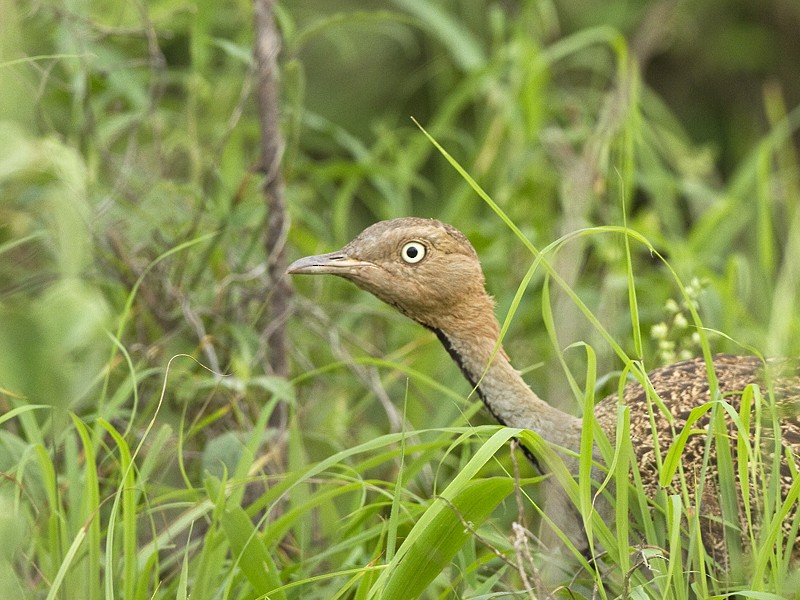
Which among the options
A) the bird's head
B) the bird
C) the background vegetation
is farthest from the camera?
the bird's head

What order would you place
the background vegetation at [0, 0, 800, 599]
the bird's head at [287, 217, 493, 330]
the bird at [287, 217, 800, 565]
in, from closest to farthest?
the background vegetation at [0, 0, 800, 599] < the bird at [287, 217, 800, 565] < the bird's head at [287, 217, 493, 330]

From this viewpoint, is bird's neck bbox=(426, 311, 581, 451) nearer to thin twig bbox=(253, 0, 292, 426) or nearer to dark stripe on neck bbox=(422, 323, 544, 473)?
dark stripe on neck bbox=(422, 323, 544, 473)

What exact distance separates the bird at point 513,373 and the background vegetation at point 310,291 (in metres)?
0.12

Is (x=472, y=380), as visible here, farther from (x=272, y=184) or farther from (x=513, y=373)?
(x=272, y=184)

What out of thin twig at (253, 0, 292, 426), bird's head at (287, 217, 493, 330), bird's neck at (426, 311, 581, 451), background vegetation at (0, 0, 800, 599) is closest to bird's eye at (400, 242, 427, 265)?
bird's head at (287, 217, 493, 330)

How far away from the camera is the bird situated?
2402 millimetres

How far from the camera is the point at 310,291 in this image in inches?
154

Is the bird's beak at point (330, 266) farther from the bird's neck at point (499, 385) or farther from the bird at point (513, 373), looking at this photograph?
the bird's neck at point (499, 385)

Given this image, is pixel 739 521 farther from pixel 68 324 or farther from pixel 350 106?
pixel 350 106

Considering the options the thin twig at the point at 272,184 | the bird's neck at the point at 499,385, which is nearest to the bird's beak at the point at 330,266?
the bird's neck at the point at 499,385

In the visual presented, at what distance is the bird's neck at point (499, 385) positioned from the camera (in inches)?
97.0

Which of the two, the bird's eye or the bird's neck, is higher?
the bird's eye

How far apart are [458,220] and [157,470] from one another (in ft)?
5.25

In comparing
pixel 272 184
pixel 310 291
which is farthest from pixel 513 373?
pixel 310 291
